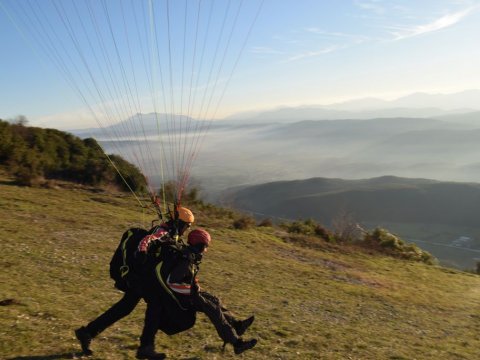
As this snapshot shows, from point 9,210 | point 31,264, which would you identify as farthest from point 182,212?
point 9,210

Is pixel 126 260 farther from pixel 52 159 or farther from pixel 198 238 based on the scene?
pixel 52 159

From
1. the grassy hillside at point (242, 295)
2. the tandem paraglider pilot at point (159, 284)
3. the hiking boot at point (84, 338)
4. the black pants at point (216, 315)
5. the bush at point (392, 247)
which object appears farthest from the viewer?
the bush at point (392, 247)

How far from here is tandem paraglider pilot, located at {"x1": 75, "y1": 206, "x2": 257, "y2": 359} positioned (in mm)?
5730

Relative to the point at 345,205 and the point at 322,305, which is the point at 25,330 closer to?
the point at 322,305

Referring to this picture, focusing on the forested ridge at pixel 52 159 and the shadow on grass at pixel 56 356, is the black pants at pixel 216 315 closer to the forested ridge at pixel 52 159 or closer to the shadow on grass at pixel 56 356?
the shadow on grass at pixel 56 356

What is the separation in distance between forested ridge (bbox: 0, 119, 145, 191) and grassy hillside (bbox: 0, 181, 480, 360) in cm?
440

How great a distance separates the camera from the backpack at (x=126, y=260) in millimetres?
5736

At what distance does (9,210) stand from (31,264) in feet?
25.3

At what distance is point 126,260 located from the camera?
5.76 m

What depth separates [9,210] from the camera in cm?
1691

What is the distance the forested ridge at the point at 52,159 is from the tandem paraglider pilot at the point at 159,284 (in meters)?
20.5

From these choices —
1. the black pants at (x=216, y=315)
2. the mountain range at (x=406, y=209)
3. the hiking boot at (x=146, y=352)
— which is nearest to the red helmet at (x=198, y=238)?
the black pants at (x=216, y=315)

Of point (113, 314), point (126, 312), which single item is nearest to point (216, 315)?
point (126, 312)

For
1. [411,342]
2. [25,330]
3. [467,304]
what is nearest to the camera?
[25,330]
